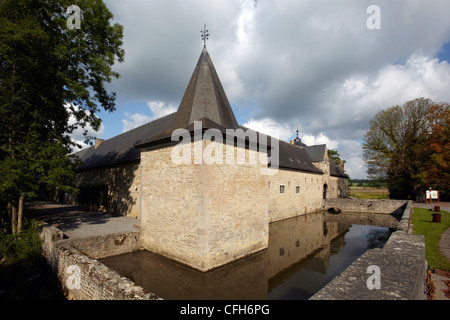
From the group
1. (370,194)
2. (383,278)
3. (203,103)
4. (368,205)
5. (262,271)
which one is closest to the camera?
(383,278)

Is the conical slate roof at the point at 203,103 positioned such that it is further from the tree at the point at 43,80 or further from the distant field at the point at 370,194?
the distant field at the point at 370,194

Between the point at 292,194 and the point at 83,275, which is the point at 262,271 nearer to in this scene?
the point at 83,275

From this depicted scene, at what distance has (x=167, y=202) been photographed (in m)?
9.06

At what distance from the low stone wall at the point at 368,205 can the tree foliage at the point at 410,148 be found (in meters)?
4.28

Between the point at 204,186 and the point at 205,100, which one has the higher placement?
the point at 205,100

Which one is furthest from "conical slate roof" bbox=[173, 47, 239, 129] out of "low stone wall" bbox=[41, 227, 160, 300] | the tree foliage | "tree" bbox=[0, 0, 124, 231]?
the tree foliage

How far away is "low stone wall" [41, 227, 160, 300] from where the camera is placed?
4.24m

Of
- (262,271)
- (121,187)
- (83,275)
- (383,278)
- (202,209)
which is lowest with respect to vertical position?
(262,271)

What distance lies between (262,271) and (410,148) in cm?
2564

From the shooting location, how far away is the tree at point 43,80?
24.8 feet

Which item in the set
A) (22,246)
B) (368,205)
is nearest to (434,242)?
(368,205)

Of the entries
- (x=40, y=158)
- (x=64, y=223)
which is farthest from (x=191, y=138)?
(x=64, y=223)

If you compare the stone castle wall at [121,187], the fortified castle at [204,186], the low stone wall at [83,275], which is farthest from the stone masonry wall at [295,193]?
the low stone wall at [83,275]

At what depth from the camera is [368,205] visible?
23047 millimetres
